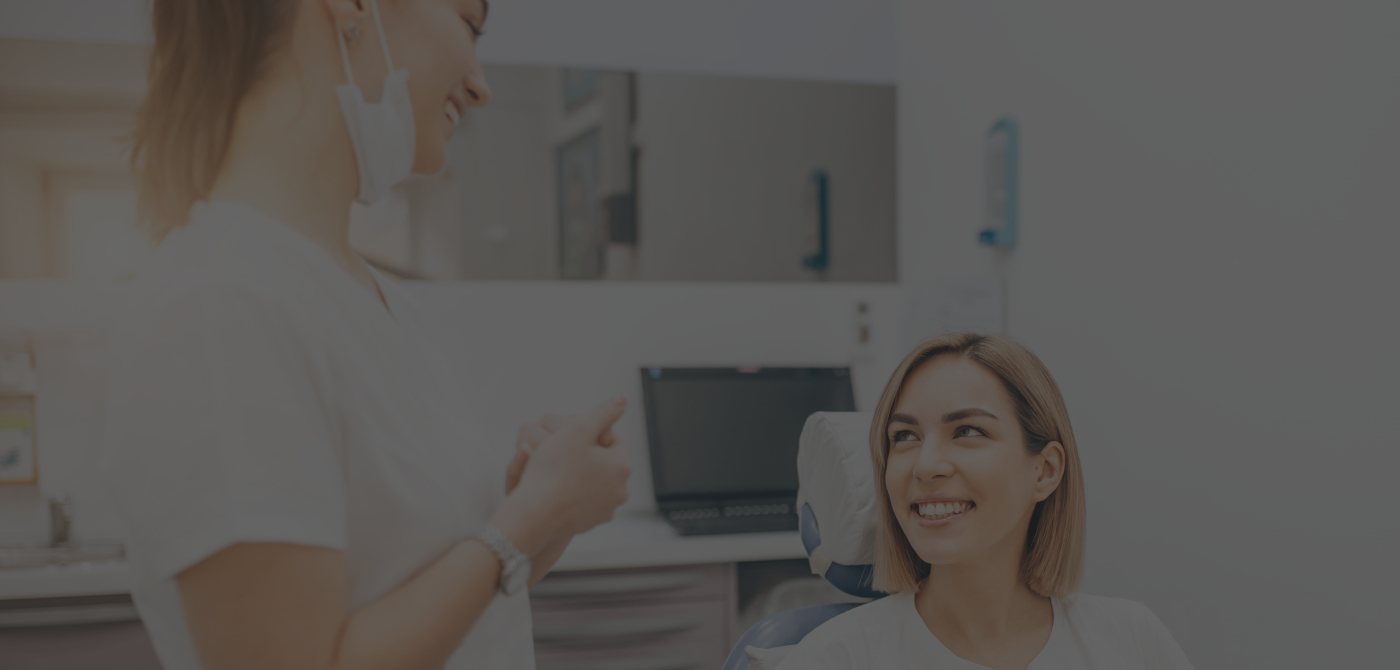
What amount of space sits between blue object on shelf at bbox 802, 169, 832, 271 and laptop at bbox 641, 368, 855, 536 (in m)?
0.34

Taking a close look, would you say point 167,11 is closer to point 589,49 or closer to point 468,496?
point 468,496

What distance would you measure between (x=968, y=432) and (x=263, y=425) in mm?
992

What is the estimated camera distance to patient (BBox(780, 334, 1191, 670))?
1358mm

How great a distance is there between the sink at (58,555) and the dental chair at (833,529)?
64.6 inches

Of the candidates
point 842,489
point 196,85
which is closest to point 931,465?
point 842,489

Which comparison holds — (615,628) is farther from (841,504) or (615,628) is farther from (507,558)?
(507,558)

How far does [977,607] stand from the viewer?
4.58 ft

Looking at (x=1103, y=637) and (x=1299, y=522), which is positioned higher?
(x=1299, y=522)

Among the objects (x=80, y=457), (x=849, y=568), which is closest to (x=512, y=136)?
(x=80, y=457)

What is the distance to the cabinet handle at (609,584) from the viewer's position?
220cm

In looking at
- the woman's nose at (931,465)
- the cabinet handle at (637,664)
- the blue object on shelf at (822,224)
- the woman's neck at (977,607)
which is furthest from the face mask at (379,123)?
the blue object on shelf at (822,224)

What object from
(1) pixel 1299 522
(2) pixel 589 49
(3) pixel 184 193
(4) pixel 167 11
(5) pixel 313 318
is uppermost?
(2) pixel 589 49

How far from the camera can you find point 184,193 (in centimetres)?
82

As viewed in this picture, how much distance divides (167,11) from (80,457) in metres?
2.11
